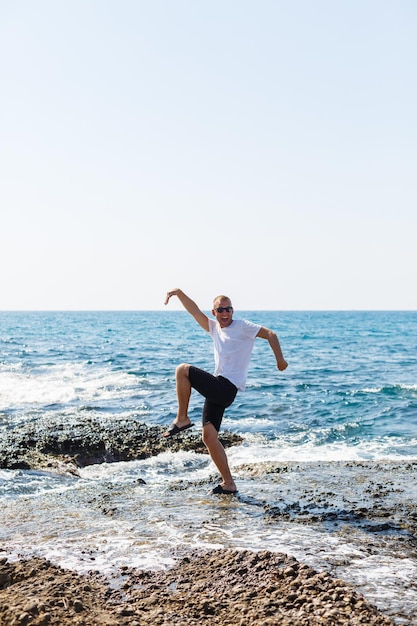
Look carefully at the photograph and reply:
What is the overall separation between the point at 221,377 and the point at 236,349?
431mm

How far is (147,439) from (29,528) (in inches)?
260

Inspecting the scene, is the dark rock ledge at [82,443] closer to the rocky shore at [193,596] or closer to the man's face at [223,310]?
the man's face at [223,310]

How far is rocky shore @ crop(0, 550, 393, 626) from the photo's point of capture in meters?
4.37

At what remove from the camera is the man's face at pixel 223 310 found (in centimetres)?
805

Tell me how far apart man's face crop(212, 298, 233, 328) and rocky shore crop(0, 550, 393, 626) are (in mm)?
3333

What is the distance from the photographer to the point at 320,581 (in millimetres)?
4945

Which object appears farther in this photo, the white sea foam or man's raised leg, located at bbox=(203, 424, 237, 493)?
the white sea foam

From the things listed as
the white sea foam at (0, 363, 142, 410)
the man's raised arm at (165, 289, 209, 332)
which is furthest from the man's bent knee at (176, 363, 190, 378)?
the white sea foam at (0, 363, 142, 410)

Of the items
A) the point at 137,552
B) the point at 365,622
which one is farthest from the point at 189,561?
the point at 365,622

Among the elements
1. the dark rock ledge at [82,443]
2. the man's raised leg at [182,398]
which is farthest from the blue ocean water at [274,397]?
the man's raised leg at [182,398]

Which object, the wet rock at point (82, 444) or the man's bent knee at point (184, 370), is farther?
→ the wet rock at point (82, 444)

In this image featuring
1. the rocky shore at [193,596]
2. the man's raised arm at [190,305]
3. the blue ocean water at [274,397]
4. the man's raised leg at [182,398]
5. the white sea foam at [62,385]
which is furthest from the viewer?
the white sea foam at [62,385]

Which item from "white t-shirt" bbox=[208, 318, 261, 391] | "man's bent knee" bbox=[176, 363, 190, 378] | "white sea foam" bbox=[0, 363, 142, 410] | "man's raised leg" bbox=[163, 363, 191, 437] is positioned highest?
"white t-shirt" bbox=[208, 318, 261, 391]

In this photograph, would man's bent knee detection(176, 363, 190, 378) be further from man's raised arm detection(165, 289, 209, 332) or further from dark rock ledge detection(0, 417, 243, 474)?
dark rock ledge detection(0, 417, 243, 474)
